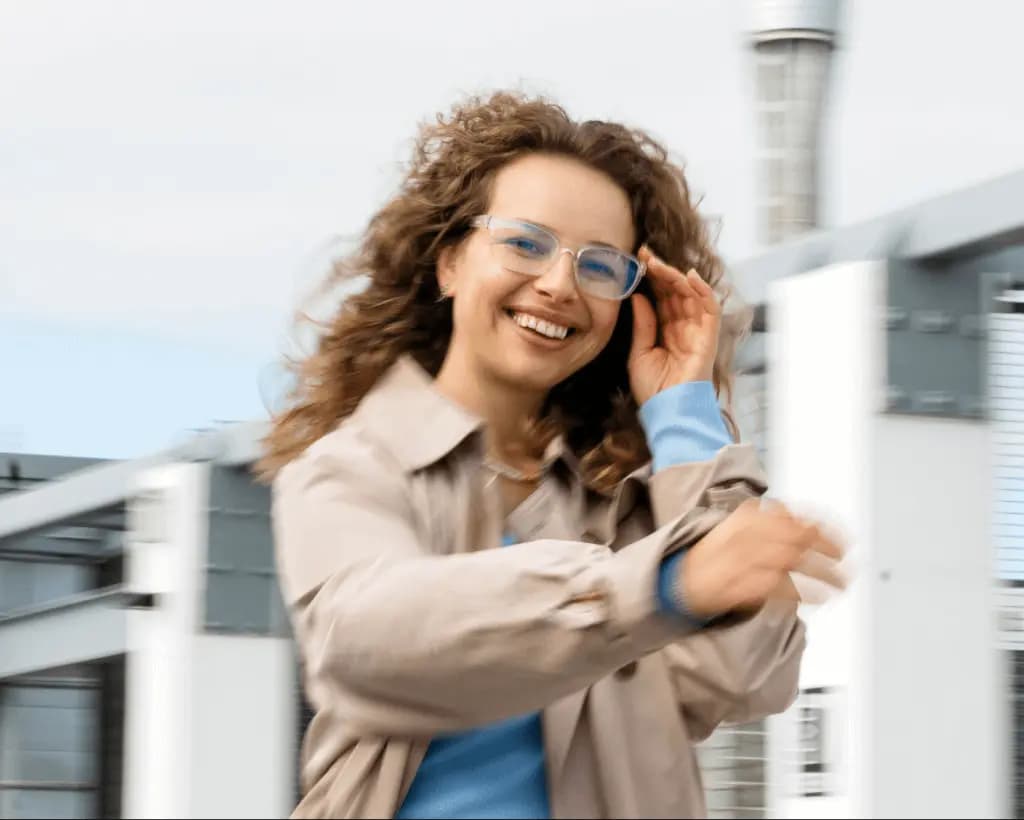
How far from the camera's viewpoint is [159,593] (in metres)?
8.34

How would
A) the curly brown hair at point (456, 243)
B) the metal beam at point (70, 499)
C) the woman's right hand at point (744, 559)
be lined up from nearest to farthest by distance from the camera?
the woman's right hand at point (744, 559), the curly brown hair at point (456, 243), the metal beam at point (70, 499)

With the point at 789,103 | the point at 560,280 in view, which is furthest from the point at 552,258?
the point at 789,103

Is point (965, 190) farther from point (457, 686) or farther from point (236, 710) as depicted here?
point (236, 710)

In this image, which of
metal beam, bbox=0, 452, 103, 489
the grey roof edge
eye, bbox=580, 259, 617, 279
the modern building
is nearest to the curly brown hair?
eye, bbox=580, 259, 617, 279

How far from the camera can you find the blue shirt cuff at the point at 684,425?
7.50 ft

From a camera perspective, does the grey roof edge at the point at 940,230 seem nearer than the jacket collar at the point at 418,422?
No

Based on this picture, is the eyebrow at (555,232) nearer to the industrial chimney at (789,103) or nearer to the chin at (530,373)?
the chin at (530,373)

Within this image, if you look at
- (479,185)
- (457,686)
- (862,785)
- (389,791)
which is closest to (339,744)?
(389,791)

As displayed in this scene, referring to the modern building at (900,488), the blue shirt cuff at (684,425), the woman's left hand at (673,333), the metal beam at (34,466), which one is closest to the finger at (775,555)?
the blue shirt cuff at (684,425)

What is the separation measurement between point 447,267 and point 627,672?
497 millimetres

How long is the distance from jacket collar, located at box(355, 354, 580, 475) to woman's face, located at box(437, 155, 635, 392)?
0.05m

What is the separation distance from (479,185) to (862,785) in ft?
8.54

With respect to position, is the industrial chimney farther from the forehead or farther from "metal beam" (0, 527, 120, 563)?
"metal beam" (0, 527, 120, 563)

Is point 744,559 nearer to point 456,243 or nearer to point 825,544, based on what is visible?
point 825,544
